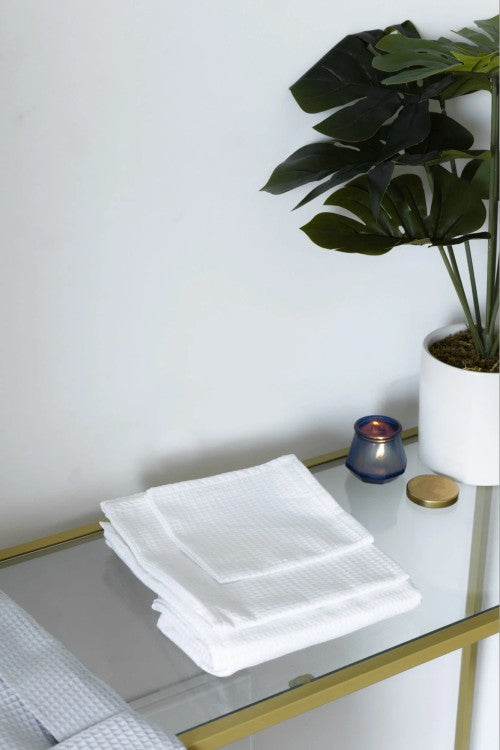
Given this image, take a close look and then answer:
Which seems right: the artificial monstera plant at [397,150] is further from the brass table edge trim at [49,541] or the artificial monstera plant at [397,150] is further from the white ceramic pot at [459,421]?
the brass table edge trim at [49,541]

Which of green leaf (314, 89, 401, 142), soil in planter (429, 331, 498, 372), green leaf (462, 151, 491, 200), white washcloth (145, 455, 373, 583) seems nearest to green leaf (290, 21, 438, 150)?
green leaf (314, 89, 401, 142)

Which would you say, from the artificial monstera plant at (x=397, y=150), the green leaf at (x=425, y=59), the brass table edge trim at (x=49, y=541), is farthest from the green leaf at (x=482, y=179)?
the brass table edge trim at (x=49, y=541)

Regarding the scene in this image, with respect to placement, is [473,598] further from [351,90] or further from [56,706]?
[351,90]

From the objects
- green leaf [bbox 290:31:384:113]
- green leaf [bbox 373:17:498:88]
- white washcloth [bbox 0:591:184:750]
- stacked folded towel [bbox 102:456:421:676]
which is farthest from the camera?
green leaf [bbox 290:31:384:113]

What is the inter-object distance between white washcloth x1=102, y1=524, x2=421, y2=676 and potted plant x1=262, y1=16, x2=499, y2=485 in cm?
23

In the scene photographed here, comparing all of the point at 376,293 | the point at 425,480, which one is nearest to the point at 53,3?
the point at 376,293

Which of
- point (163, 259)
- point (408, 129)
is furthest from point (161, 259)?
point (408, 129)

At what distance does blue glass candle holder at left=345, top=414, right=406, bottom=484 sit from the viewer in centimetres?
121

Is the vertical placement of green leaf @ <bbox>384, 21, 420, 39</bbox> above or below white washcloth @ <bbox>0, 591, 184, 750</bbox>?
above

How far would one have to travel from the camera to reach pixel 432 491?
3.92 ft

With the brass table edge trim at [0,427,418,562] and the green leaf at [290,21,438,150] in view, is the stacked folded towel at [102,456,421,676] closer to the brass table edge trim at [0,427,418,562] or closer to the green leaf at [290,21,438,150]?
the brass table edge trim at [0,427,418,562]

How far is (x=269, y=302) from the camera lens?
49.2 inches

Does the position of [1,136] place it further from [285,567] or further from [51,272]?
[285,567]

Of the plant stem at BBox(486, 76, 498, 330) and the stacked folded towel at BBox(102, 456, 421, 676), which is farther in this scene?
the plant stem at BBox(486, 76, 498, 330)
